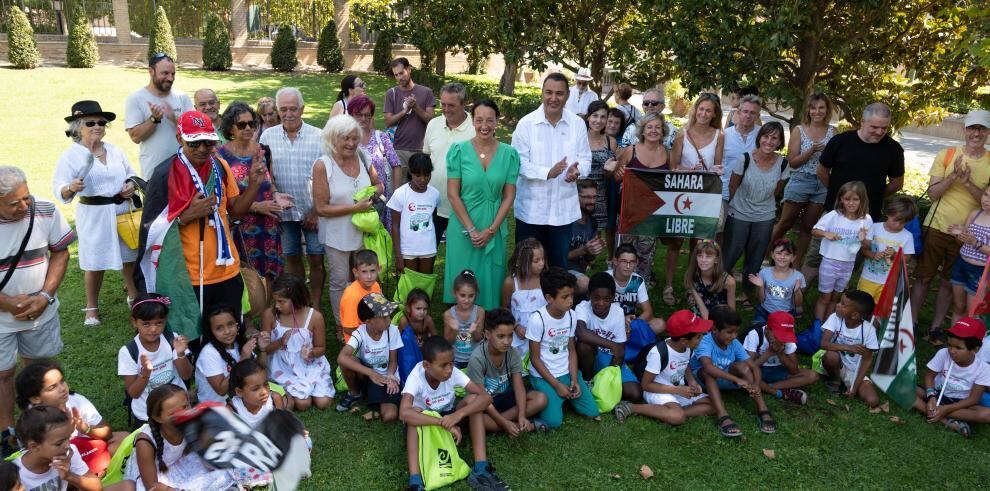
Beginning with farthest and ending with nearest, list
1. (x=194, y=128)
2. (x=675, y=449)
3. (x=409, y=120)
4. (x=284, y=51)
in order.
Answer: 1. (x=284, y=51)
2. (x=409, y=120)
3. (x=675, y=449)
4. (x=194, y=128)

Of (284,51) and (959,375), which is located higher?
(284,51)

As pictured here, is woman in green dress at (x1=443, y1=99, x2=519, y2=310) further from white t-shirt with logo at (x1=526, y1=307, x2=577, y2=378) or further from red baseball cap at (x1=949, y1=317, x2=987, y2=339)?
red baseball cap at (x1=949, y1=317, x2=987, y2=339)

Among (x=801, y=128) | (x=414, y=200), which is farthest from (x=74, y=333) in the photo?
(x=801, y=128)

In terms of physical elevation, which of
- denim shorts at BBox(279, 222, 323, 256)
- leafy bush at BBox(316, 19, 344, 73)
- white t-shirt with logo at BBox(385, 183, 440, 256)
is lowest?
denim shorts at BBox(279, 222, 323, 256)

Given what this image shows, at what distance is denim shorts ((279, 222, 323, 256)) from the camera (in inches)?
241

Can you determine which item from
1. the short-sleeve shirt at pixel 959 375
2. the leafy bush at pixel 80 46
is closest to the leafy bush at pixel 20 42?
the leafy bush at pixel 80 46

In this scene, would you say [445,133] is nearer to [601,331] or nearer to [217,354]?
[601,331]

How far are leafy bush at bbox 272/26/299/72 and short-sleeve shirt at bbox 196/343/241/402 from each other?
23.1 metres

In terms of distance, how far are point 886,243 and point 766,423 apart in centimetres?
212

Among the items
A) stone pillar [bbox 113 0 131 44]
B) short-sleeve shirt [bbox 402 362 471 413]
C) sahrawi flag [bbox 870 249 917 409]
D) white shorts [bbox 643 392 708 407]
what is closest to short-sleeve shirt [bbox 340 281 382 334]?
short-sleeve shirt [bbox 402 362 471 413]

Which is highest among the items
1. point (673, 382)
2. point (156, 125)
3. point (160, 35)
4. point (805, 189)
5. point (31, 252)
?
point (160, 35)

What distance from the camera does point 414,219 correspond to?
5.90 m

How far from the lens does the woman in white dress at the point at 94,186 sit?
5398 mm

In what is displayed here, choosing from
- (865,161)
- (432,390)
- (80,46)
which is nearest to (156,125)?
(432,390)
